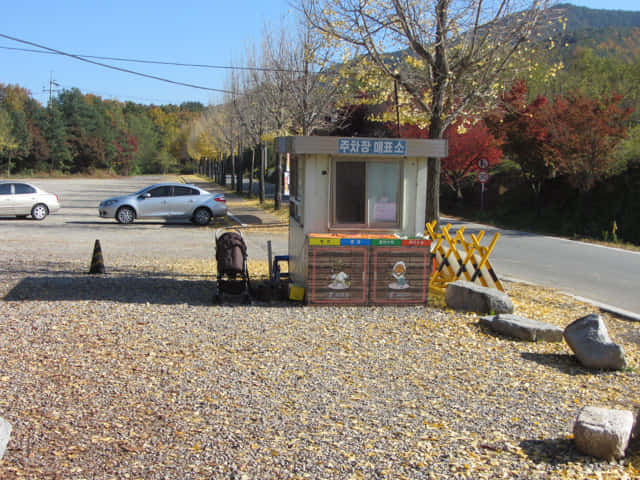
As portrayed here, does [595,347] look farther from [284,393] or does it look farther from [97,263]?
[97,263]

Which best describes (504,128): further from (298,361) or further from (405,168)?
(298,361)

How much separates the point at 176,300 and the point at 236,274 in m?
0.94

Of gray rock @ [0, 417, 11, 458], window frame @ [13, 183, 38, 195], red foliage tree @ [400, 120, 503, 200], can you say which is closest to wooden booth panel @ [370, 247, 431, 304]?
gray rock @ [0, 417, 11, 458]

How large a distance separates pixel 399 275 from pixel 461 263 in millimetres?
1975

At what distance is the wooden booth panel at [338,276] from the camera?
8500 millimetres

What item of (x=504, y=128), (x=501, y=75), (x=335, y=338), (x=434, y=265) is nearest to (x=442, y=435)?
(x=335, y=338)

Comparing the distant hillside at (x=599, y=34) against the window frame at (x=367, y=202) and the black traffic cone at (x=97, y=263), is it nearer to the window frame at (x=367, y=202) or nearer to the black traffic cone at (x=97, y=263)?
the window frame at (x=367, y=202)

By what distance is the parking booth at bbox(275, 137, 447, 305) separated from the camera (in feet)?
28.1

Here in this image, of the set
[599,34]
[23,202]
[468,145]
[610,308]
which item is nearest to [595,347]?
[610,308]

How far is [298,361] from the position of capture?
6.14 m

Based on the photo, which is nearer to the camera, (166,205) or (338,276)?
(338,276)

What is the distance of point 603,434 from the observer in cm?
409

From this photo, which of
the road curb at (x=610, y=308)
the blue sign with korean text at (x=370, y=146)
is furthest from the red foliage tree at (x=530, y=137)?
the blue sign with korean text at (x=370, y=146)

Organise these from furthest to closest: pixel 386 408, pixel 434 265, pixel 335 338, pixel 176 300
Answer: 1. pixel 434 265
2. pixel 176 300
3. pixel 335 338
4. pixel 386 408
